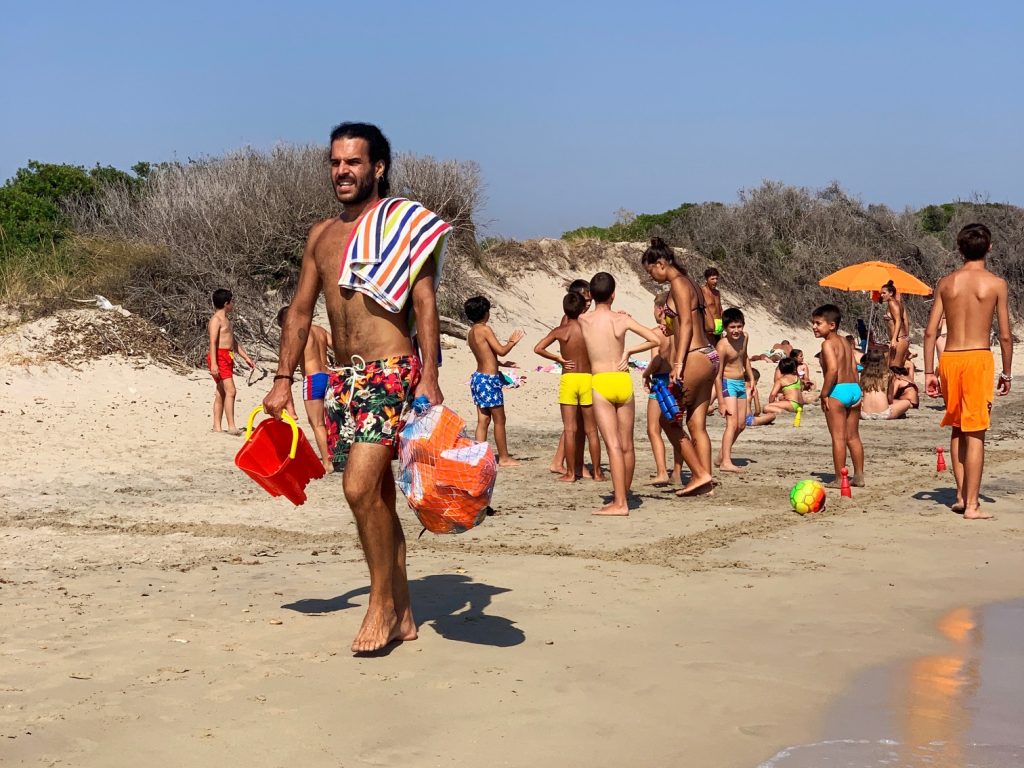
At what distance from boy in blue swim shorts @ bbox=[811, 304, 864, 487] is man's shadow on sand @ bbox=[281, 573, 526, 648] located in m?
4.26

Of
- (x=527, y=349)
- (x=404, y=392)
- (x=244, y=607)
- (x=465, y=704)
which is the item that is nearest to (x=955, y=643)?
(x=465, y=704)

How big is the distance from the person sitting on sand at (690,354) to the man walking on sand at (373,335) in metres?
4.07

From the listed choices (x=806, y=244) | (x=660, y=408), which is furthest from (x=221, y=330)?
(x=806, y=244)

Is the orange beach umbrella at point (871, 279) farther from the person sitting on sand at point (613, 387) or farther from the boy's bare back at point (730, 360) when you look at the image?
the person sitting on sand at point (613, 387)

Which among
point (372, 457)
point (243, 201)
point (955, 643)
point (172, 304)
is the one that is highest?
point (243, 201)

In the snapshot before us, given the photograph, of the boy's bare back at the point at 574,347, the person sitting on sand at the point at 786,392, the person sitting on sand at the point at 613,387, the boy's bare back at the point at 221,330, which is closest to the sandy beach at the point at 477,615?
the person sitting on sand at the point at 613,387

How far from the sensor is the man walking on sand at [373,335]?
523 centimetres

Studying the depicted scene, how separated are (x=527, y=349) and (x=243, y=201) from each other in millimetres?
5443

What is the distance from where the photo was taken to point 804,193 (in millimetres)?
33031

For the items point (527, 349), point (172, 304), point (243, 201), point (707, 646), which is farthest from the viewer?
point (527, 349)

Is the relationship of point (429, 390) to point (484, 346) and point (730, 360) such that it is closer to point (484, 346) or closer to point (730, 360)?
point (484, 346)

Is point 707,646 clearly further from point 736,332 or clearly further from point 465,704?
point 736,332

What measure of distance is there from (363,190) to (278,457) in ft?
4.26

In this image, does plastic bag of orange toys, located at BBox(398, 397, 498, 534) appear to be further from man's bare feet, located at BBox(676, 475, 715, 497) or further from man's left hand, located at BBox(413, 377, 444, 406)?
man's bare feet, located at BBox(676, 475, 715, 497)
